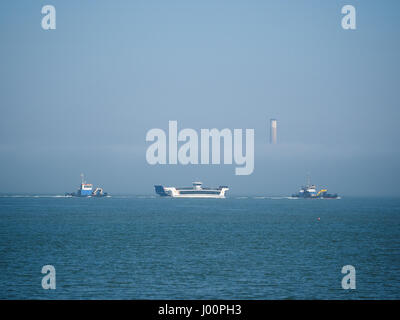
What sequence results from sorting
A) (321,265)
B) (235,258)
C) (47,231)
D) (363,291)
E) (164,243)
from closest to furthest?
(363,291)
(321,265)
(235,258)
(164,243)
(47,231)

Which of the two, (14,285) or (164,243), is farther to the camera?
(164,243)

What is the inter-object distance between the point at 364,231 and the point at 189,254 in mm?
39995

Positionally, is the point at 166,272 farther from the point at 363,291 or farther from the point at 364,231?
the point at 364,231

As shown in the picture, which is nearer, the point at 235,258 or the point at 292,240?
the point at 235,258

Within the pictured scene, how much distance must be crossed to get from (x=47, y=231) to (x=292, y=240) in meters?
35.8

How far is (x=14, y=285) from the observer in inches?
1297

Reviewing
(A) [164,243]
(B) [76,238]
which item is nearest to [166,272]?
(A) [164,243]

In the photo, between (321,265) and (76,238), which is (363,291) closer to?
(321,265)
